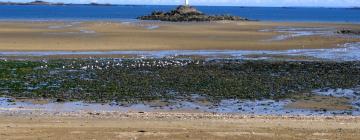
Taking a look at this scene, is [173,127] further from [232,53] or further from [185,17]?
[185,17]

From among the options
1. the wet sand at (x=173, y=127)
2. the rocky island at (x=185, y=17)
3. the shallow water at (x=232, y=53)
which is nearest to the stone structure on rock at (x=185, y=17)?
the rocky island at (x=185, y=17)

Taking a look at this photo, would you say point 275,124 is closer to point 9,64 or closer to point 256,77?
point 256,77

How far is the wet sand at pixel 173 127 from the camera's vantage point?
902 centimetres

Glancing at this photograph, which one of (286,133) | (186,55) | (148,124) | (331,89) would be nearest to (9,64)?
(186,55)

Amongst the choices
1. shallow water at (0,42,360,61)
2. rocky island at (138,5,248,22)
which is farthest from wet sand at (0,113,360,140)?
rocky island at (138,5,248,22)

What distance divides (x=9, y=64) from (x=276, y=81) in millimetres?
9263

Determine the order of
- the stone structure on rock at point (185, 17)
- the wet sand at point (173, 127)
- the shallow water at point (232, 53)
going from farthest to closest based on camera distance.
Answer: the stone structure on rock at point (185, 17) → the shallow water at point (232, 53) → the wet sand at point (173, 127)

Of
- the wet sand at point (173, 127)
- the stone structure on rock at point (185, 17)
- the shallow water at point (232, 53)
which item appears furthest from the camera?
the stone structure on rock at point (185, 17)

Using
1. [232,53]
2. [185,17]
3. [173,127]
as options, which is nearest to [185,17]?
[185,17]

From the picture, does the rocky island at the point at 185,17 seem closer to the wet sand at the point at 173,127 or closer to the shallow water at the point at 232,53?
the shallow water at the point at 232,53

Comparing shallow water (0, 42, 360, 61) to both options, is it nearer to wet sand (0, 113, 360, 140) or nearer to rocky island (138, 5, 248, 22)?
wet sand (0, 113, 360, 140)

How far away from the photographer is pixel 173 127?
995 centimetres

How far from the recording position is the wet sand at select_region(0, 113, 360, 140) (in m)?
9.02

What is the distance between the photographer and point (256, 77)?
→ 60.2ft
